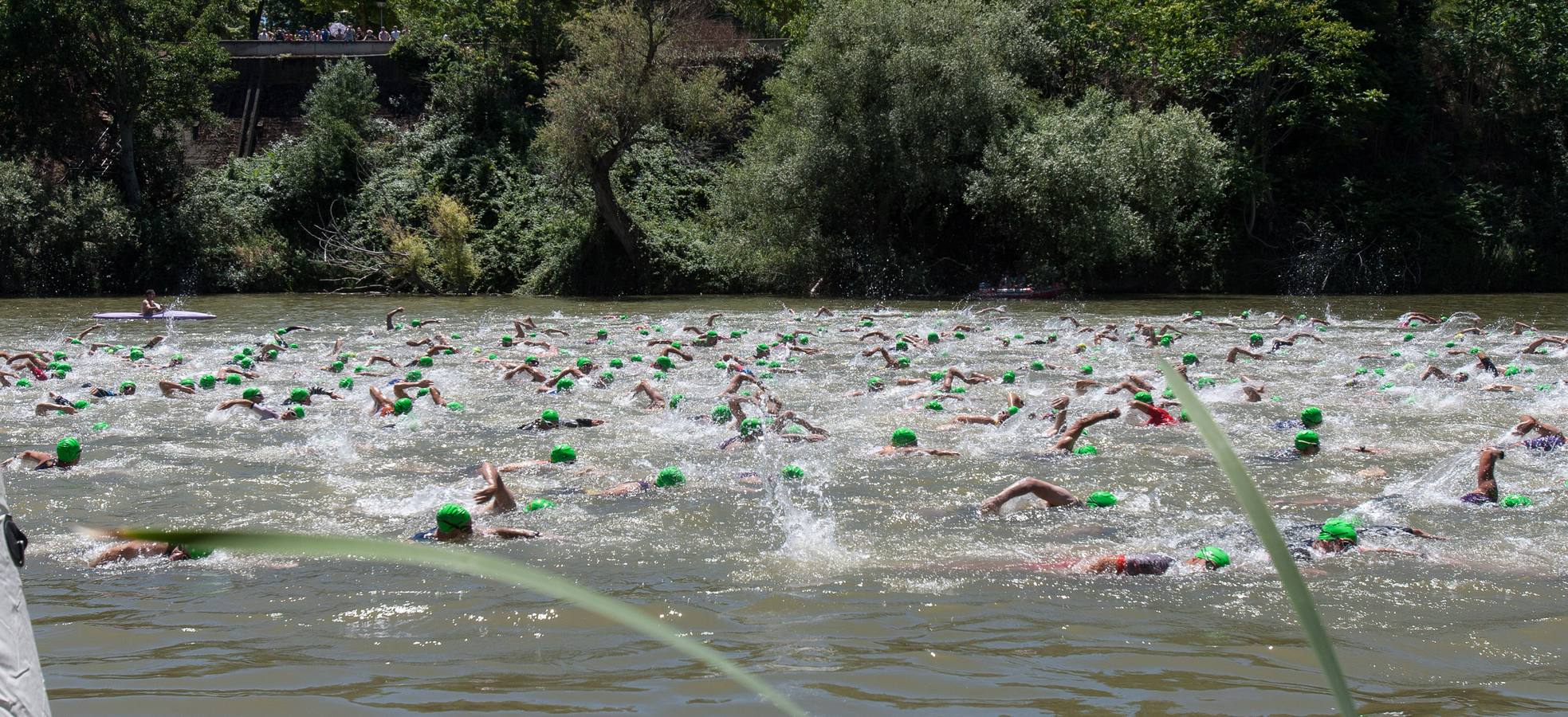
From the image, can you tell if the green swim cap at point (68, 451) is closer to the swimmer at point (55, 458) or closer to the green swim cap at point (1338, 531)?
the swimmer at point (55, 458)

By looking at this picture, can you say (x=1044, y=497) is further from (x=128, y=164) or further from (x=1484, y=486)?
(x=128, y=164)

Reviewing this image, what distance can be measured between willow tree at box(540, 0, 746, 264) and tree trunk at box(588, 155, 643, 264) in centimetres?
5

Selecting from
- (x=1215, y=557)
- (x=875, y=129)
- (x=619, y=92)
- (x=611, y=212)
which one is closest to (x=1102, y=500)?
(x=1215, y=557)

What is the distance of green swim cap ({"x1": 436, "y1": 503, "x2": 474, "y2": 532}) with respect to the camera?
6980 millimetres

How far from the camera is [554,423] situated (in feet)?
35.7

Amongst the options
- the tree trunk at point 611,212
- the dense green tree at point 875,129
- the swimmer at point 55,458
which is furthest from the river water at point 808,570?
the tree trunk at point 611,212

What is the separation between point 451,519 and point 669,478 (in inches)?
70.5

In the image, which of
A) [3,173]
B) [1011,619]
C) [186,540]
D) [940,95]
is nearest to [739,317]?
[940,95]

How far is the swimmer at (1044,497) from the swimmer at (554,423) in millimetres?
4377

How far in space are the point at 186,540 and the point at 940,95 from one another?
28.1 m

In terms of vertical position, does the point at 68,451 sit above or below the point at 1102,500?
below

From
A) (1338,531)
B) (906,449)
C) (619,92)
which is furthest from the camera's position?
(619,92)

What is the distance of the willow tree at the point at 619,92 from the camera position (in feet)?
97.0

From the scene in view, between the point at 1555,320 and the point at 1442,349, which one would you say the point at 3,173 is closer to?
the point at 1442,349
